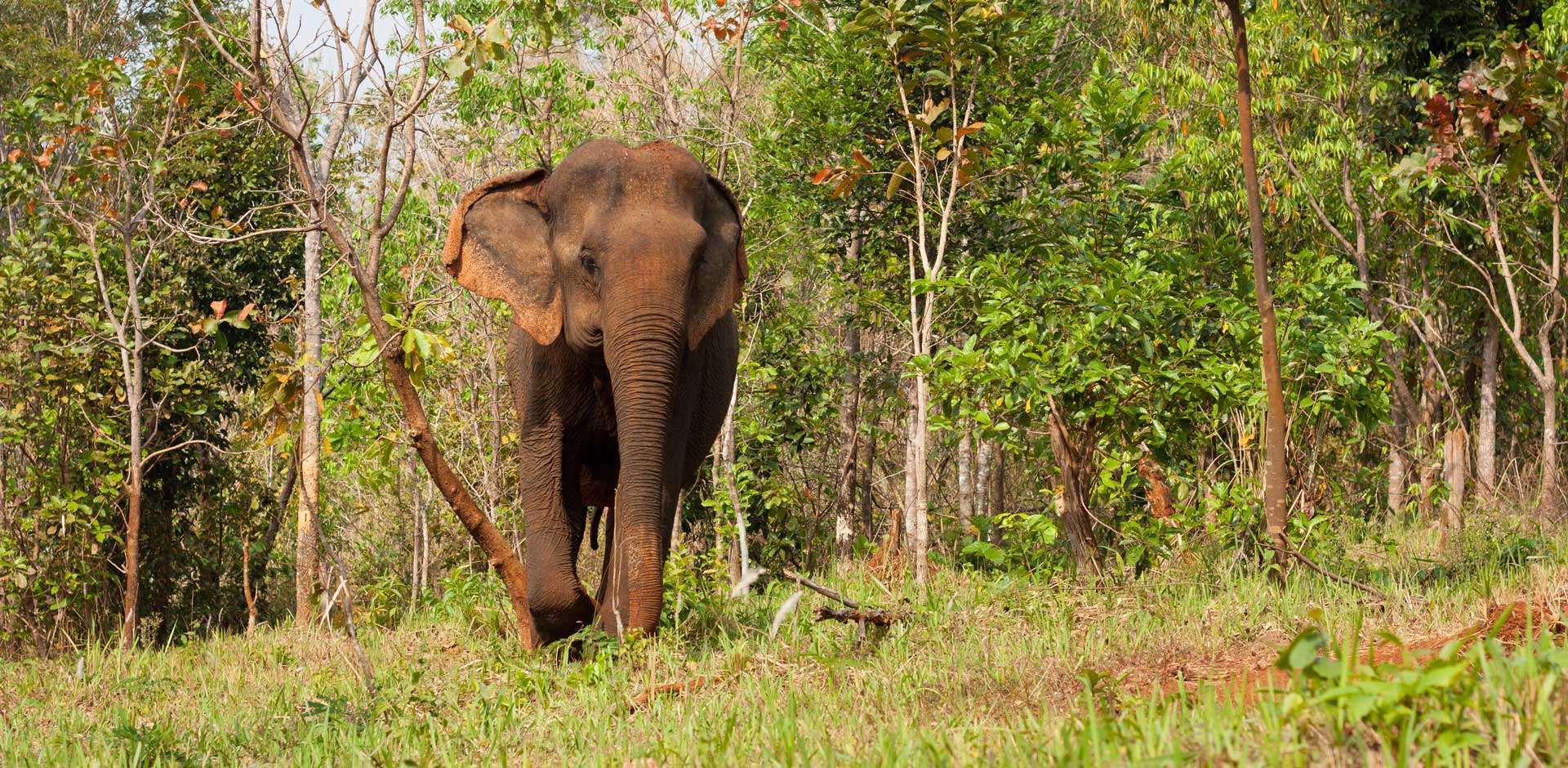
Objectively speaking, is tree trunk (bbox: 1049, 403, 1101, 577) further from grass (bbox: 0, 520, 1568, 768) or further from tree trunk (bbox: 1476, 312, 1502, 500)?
tree trunk (bbox: 1476, 312, 1502, 500)

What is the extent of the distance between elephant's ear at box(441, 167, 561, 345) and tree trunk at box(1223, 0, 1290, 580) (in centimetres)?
360

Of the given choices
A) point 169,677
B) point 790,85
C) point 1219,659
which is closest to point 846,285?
point 790,85

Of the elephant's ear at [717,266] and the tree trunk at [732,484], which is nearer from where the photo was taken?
the elephant's ear at [717,266]

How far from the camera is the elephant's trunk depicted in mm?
7051

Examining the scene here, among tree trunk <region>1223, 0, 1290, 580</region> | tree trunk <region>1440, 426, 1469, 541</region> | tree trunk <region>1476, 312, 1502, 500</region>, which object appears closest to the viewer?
tree trunk <region>1223, 0, 1290, 580</region>

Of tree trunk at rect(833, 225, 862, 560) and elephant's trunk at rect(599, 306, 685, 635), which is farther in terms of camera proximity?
tree trunk at rect(833, 225, 862, 560)

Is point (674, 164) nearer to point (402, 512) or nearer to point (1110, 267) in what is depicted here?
point (1110, 267)

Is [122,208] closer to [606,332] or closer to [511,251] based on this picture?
[511,251]

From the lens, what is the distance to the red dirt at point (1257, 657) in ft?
16.0

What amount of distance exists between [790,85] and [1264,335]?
7.21 meters

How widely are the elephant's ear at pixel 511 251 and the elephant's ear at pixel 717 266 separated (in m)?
0.77

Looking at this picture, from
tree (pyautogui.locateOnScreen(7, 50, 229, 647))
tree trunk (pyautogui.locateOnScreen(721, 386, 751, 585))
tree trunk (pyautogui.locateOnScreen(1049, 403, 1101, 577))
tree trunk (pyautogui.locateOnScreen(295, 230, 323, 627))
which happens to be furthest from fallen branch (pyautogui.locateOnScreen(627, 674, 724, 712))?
tree trunk (pyautogui.locateOnScreen(295, 230, 323, 627))

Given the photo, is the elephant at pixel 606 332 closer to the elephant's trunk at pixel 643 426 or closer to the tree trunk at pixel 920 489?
the elephant's trunk at pixel 643 426

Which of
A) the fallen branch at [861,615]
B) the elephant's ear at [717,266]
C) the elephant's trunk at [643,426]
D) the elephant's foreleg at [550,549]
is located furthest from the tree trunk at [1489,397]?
the elephant's trunk at [643,426]
